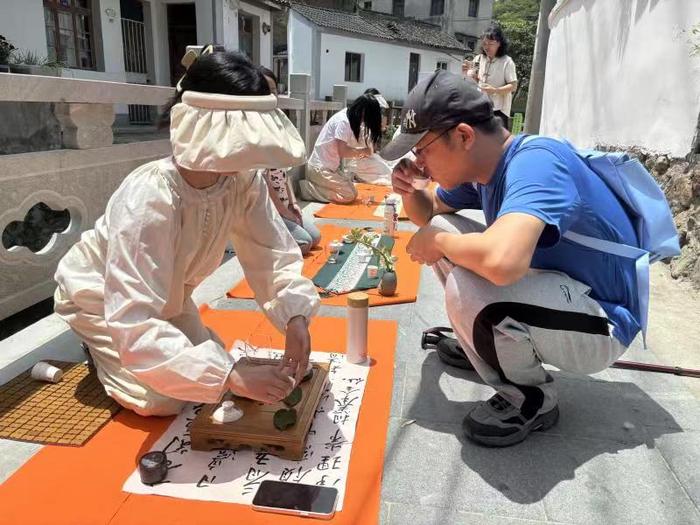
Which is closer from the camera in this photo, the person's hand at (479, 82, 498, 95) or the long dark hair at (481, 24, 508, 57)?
the long dark hair at (481, 24, 508, 57)

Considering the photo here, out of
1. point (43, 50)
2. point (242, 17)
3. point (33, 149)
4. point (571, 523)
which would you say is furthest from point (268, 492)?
point (242, 17)

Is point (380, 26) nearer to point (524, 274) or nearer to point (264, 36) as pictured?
point (264, 36)

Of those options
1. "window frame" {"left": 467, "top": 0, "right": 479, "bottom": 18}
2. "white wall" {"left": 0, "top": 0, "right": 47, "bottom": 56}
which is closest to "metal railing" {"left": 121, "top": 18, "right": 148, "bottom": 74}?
"white wall" {"left": 0, "top": 0, "right": 47, "bottom": 56}

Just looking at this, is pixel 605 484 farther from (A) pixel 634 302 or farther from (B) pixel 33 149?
(B) pixel 33 149

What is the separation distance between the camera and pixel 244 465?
1.66 metres

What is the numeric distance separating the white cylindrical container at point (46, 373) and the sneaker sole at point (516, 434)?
1.61 m

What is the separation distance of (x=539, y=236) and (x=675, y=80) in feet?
11.0

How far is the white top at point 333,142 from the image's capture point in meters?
6.17

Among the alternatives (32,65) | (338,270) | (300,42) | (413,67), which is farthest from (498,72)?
(413,67)

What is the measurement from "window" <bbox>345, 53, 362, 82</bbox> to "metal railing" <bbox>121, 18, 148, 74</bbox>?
458 inches

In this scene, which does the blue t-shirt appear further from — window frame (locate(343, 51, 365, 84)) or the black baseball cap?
window frame (locate(343, 51, 365, 84))

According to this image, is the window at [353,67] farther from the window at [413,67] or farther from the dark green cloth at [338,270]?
the dark green cloth at [338,270]

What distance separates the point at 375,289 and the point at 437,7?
102ft

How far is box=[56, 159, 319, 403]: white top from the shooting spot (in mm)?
1452
